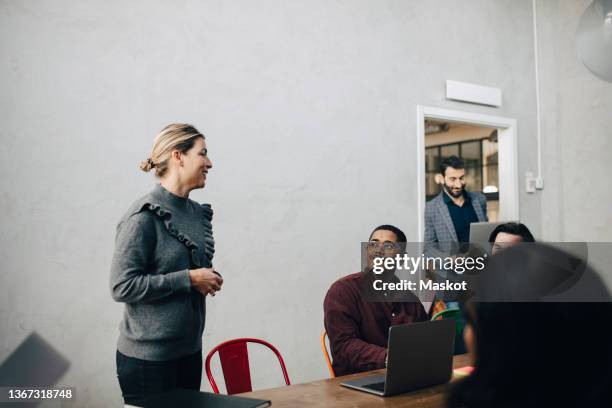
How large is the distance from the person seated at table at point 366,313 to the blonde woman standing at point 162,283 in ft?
1.84

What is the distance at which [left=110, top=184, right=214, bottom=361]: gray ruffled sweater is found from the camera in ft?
5.90

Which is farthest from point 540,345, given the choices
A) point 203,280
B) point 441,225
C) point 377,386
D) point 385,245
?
point 441,225

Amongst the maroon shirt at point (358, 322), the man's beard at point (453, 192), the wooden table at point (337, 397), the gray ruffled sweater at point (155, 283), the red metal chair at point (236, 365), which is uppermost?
the man's beard at point (453, 192)

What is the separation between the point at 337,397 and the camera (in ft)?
5.17

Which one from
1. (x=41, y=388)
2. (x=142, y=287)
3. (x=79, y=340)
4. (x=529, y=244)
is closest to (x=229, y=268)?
(x=79, y=340)

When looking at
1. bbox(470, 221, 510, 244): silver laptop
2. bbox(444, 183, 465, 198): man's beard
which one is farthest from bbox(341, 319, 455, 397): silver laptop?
bbox(444, 183, 465, 198): man's beard

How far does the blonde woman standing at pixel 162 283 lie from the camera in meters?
1.80

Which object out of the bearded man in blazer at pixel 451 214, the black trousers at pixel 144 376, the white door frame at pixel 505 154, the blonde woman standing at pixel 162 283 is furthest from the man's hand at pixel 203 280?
the white door frame at pixel 505 154

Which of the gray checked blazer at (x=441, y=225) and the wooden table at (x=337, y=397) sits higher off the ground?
the gray checked blazer at (x=441, y=225)

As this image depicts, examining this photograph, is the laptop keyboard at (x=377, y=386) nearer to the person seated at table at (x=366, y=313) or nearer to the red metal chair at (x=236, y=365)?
the person seated at table at (x=366, y=313)

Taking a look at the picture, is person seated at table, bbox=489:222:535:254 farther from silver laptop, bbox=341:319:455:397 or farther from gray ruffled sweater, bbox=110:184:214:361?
gray ruffled sweater, bbox=110:184:214:361

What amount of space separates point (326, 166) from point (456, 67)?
1655mm

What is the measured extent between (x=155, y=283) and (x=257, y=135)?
192 centimetres

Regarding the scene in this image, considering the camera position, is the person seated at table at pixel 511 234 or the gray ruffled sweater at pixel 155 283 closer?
the gray ruffled sweater at pixel 155 283
